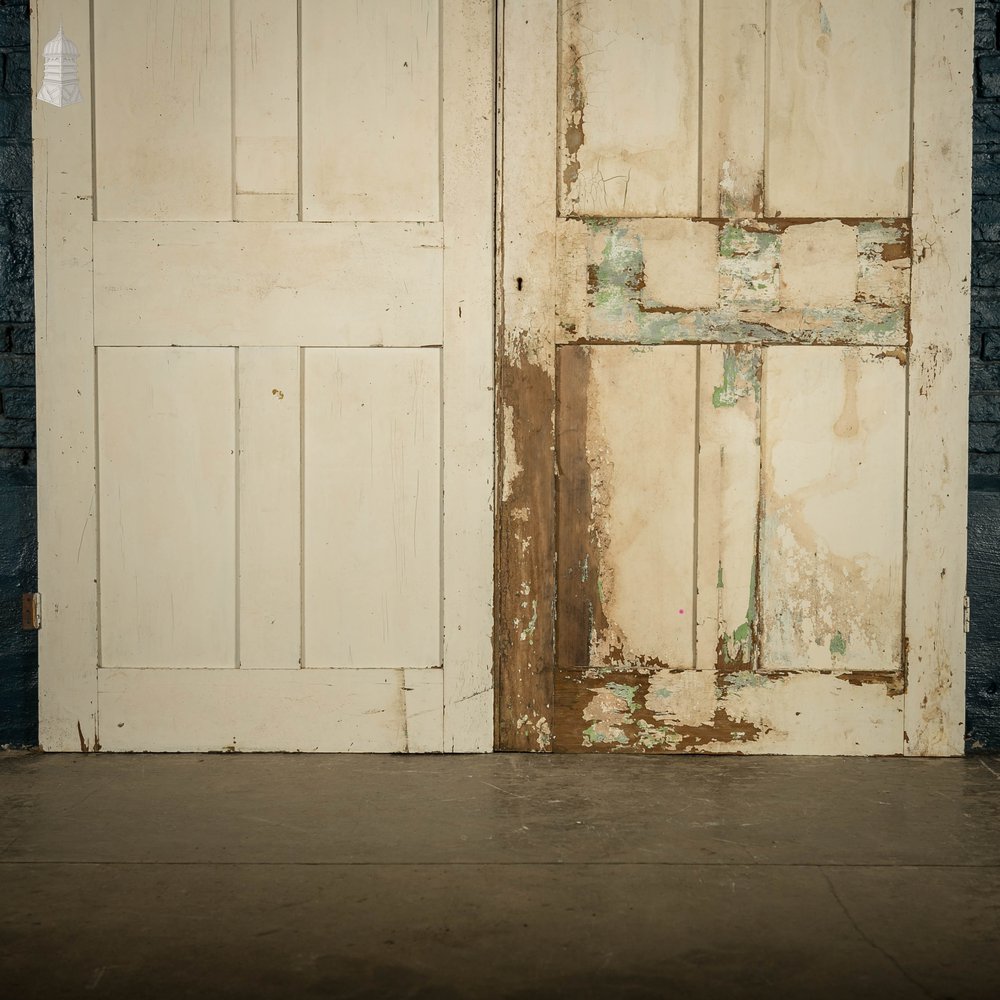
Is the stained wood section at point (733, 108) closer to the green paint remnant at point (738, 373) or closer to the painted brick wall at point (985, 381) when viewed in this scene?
the green paint remnant at point (738, 373)

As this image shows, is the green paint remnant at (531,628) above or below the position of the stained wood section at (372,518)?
below

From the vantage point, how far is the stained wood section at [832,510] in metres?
2.78

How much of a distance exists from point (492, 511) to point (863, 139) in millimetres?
1313

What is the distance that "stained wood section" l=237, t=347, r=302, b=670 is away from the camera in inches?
110

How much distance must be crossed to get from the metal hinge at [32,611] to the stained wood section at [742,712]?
1.41 m

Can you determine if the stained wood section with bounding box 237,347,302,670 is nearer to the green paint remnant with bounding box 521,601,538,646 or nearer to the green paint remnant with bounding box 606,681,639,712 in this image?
the green paint remnant with bounding box 521,601,538,646

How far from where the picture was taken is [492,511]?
280 centimetres

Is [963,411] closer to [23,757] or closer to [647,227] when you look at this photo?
[647,227]

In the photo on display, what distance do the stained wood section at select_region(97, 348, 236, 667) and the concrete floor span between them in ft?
1.00

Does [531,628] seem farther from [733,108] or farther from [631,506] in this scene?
[733,108]

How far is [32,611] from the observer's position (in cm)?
281

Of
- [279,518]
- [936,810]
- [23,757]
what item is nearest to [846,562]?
[936,810]

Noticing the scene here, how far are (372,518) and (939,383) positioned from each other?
1473 mm

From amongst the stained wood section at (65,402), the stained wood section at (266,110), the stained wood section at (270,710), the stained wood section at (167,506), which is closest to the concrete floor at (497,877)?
the stained wood section at (270,710)
